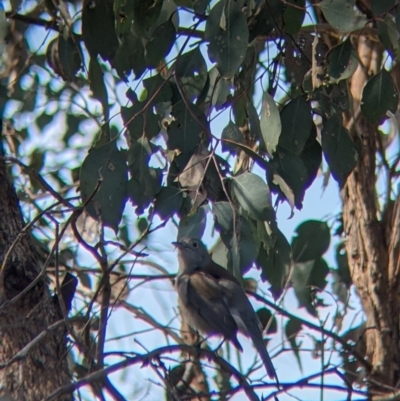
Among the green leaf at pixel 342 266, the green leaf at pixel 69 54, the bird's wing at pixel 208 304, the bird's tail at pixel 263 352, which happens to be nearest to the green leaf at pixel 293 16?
the green leaf at pixel 69 54

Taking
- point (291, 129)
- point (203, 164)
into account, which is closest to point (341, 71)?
point (291, 129)

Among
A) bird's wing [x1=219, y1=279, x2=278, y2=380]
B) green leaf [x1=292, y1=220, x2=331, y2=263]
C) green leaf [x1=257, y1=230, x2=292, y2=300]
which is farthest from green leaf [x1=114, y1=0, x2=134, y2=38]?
green leaf [x1=292, y1=220, x2=331, y2=263]

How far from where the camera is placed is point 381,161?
19.2 ft

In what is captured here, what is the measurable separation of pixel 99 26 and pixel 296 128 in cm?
105

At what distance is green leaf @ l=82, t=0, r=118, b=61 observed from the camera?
3990 millimetres

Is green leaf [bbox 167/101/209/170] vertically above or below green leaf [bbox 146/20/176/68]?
below

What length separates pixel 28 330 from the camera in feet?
11.6

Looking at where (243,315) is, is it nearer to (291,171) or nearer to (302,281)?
(302,281)

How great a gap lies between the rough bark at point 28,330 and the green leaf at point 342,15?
4.97 ft

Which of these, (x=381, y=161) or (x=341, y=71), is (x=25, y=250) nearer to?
(x=341, y=71)

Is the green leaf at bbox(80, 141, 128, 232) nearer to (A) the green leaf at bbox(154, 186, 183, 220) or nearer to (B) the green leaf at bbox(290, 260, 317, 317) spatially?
(A) the green leaf at bbox(154, 186, 183, 220)

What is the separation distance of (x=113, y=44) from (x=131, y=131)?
0.59 meters

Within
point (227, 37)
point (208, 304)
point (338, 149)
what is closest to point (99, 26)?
point (227, 37)

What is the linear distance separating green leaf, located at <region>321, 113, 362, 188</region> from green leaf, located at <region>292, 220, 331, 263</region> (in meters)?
1.90
